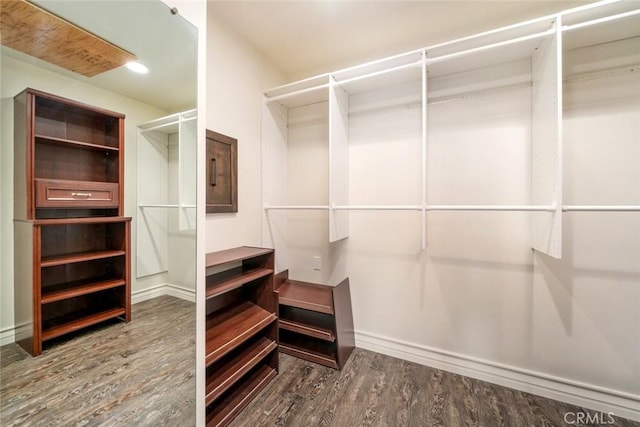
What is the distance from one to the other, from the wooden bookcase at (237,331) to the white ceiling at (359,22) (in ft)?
5.90

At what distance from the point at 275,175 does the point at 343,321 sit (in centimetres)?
156

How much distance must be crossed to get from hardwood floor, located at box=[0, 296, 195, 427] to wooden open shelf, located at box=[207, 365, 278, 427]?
21cm

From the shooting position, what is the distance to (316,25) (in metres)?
1.90

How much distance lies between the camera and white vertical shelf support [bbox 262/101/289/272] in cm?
235

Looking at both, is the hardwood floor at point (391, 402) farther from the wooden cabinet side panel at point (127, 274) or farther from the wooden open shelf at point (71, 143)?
the wooden open shelf at point (71, 143)

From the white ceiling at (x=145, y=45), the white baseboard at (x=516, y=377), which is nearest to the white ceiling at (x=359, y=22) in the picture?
the white ceiling at (x=145, y=45)

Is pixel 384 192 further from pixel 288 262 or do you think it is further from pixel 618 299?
pixel 618 299

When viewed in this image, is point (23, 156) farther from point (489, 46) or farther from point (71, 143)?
point (489, 46)

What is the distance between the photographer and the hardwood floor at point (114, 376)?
85 centimetres

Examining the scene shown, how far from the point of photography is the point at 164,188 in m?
1.24

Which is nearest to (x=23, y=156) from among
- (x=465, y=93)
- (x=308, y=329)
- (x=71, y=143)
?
(x=71, y=143)

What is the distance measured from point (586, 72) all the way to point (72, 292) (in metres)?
3.17

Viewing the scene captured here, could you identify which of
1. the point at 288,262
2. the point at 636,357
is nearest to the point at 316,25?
the point at 288,262

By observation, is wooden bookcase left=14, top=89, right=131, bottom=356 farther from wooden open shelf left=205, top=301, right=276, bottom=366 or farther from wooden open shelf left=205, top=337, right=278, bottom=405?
wooden open shelf left=205, top=337, right=278, bottom=405
